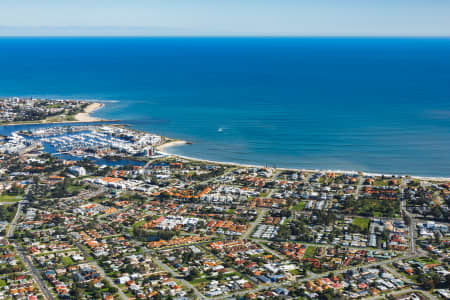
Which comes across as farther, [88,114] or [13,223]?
[88,114]

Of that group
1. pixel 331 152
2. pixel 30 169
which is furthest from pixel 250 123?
pixel 30 169

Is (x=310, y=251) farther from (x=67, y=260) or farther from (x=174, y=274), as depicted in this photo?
(x=67, y=260)

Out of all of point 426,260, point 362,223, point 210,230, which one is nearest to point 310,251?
point 362,223

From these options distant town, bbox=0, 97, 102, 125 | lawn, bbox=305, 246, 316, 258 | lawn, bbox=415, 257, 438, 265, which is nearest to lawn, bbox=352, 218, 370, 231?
lawn, bbox=305, 246, 316, 258

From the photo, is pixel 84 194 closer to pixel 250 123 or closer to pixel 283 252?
pixel 283 252

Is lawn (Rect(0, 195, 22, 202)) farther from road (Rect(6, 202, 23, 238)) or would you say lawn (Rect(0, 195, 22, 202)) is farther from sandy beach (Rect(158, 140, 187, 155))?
sandy beach (Rect(158, 140, 187, 155))

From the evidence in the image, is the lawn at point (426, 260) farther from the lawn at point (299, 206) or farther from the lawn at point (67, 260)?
the lawn at point (67, 260)

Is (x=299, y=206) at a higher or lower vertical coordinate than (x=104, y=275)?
higher

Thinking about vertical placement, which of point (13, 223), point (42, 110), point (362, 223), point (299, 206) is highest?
point (42, 110)
